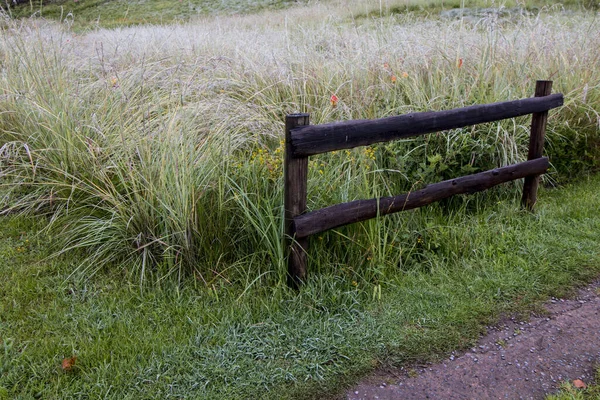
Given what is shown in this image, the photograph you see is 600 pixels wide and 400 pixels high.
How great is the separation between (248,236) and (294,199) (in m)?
0.69

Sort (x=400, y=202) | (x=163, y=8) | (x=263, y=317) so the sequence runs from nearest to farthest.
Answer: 1. (x=263, y=317)
2. (x=400, y=202)
3. (x=163, y=8)

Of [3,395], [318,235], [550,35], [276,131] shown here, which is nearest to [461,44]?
[550,35]

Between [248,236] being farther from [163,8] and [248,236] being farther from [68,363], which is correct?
[163,8]

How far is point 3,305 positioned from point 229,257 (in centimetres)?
164

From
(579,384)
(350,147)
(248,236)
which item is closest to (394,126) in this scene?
(350,147)

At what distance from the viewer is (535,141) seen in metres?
5.23

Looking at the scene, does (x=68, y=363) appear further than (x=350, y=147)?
No

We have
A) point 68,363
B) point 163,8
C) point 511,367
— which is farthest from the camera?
point 163,8

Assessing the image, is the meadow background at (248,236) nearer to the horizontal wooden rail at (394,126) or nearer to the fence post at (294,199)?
the fence post at (294,199)

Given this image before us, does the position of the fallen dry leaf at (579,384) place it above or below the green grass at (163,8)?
below

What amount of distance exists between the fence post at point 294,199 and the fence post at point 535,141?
279cm

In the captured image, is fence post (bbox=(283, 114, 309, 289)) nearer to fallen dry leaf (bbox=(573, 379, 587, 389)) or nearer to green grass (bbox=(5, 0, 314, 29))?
fallen dry leaf (bbox=(573, 379, 587, 389))

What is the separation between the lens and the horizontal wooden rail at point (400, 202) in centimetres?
371

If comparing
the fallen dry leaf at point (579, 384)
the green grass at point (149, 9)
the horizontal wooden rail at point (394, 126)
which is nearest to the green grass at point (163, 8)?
the green grass at point (149, 9)
